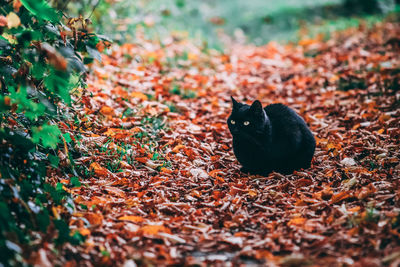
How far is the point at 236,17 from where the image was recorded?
38.0 ft

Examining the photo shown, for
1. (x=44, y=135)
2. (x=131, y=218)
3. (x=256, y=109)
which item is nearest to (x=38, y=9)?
(x=44, y=135)

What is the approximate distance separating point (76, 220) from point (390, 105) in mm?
4040

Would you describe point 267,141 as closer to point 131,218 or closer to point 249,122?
point 249,122

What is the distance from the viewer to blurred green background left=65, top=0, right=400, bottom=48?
7.61m

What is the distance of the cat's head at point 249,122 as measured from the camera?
3.31 m

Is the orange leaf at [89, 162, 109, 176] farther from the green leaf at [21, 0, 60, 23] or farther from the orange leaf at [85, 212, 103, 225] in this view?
the green leaf at [21, 0, 60, 23]

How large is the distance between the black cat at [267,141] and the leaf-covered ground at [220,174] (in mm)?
129

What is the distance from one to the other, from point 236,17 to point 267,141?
9.06 metres

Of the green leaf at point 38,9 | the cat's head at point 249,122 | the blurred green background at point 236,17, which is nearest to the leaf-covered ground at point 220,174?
the cat's head at point 249,122

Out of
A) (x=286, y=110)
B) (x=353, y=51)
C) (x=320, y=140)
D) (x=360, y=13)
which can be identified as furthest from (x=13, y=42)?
(x=360, y=13)

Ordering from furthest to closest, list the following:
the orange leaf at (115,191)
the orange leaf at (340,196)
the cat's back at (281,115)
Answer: the cat's back at (281,115), the orange leaf at (115,191), the orange leaf at (340,196)

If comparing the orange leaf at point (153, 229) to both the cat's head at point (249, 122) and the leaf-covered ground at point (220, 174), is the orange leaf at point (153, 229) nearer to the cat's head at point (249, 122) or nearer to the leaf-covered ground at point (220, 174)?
the leaf-covered ground at point (220, 174)

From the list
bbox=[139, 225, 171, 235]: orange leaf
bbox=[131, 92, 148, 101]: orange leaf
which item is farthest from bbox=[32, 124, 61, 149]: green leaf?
bbox=[131, 92, 148, 101]: orange leaf

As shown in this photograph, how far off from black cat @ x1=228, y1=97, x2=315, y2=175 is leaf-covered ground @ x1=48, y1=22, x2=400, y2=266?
0.13m
